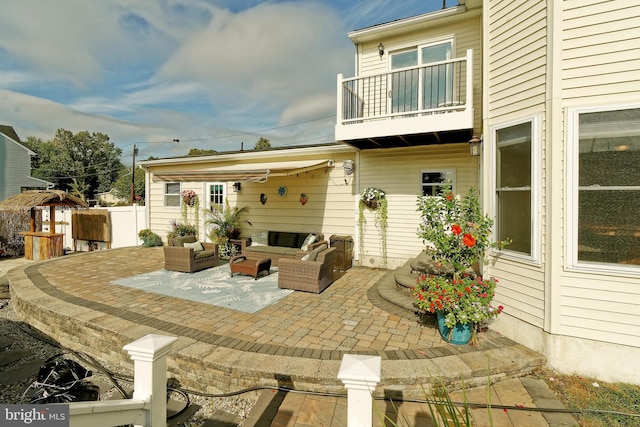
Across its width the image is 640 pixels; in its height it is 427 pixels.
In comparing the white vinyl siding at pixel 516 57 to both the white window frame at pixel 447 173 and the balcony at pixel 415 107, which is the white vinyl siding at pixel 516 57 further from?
the white window frame at pixel 447 173

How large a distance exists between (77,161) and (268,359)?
55845mm

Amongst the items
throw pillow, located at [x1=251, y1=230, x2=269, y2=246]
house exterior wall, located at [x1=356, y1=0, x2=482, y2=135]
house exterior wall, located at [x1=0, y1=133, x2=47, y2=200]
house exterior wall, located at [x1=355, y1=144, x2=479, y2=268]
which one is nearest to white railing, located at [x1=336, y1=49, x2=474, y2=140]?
house exterior wall, located at [x1=356, y1=0, x2=482, y2=135]

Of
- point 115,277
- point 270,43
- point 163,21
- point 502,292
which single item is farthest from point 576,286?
point 270,43

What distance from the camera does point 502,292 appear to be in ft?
14.6

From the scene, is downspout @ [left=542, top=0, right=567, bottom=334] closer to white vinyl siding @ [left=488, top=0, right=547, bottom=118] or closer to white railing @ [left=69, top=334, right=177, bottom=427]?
white vinyl siding @ [left=488, top=0, right=547, bottom=118]

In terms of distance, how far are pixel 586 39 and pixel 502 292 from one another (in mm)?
3621

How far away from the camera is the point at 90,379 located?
13.0 ft

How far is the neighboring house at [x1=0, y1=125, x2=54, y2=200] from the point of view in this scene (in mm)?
22109

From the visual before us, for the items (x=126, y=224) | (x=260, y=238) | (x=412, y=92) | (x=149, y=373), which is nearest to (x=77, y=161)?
(x=126, y=224)

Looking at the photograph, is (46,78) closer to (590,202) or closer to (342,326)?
(342,326)

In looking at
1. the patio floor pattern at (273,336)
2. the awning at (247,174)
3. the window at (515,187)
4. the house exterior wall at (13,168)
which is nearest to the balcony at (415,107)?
the awning at (247,174)

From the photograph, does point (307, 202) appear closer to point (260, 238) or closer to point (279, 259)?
point (260, 238)

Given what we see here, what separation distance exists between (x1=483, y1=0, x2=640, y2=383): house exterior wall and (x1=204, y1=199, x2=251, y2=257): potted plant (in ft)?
29.4

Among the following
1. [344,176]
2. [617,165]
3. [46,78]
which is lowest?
[617,165]
